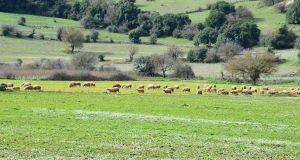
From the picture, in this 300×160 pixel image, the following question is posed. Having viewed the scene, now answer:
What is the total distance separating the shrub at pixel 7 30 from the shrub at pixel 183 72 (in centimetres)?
4715

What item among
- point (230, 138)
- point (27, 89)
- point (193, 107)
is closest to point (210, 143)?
point (230, 138)

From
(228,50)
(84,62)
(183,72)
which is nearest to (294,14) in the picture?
(228,50)

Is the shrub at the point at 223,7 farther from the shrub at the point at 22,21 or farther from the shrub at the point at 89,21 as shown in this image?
the shrub at the point at 22,21

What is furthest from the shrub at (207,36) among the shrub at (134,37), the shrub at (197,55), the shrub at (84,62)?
the shrub at (84,62)

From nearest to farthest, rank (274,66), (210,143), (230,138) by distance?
(210,143)
(230,138)
(274,66)

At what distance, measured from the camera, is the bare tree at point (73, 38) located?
14662 cm

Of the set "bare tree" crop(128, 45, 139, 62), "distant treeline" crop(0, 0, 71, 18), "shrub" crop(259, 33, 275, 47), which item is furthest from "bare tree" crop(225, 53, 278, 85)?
"distant treeline" crop(0, 0, 71, 18)

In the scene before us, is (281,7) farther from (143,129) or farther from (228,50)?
(143,129)

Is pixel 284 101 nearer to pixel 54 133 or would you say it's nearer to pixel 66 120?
pixel 66 120

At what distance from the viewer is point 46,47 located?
147 metres

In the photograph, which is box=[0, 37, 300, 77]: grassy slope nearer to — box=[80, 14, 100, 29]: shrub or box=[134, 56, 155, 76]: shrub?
box=[134, 56, 155, 76]: shrub

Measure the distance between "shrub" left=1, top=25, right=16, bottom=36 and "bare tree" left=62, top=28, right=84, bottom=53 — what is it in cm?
1143

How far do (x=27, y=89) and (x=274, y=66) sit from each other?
4761cm

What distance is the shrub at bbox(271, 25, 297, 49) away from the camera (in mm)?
152250
